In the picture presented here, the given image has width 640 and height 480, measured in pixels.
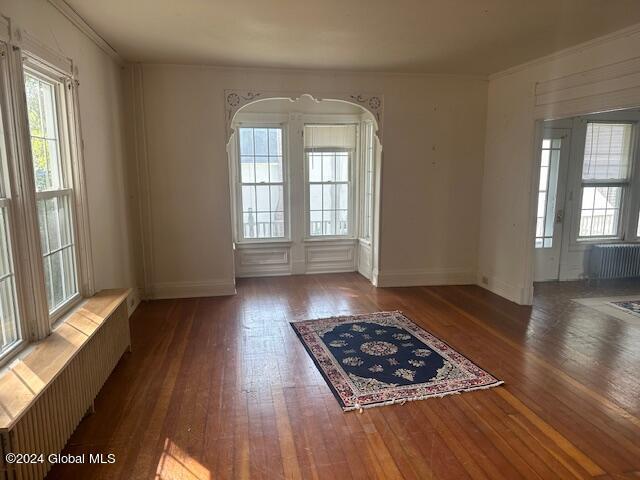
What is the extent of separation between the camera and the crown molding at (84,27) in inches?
125

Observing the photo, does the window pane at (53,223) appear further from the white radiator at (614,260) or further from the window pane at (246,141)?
the white radiator at (614,260)

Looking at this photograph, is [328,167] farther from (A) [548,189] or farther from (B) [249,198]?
(A) [548,189]

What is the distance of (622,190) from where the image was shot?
6449mm

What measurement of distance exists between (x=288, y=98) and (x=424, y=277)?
312 cm

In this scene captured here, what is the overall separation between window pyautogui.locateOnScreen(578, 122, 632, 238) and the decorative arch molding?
3.14 metres

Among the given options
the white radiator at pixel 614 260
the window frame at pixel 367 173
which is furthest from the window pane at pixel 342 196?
the white radiator at pixel 614 260

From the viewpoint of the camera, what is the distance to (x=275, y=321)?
15.5ft

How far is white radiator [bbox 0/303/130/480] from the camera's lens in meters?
1.97

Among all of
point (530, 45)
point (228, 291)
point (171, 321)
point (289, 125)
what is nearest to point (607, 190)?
point (530, 45)

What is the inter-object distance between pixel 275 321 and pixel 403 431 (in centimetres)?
226

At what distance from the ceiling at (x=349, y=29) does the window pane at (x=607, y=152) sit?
2226 mm

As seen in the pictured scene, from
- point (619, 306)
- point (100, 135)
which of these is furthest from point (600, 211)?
point (100, 135)

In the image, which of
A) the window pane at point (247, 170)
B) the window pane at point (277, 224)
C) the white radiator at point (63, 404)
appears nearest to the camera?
the white radiator at point (63, 404)

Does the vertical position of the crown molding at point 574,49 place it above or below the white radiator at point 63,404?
above
